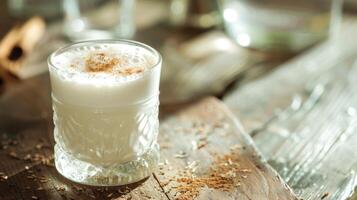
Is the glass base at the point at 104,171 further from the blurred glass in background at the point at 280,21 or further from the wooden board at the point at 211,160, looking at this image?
the blurred glass in background at the point at 280,21

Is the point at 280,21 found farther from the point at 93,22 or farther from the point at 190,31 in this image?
the point at 93,22

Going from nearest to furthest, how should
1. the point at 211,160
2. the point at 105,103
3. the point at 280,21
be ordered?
the point at 105,103
the point at 211,160
the point at 280,21

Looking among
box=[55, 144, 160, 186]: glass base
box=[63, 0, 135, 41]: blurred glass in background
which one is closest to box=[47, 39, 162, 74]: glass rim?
box=[55, 144, 160, 186]: glass base

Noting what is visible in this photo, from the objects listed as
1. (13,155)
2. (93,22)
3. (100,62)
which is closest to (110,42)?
(100,62)

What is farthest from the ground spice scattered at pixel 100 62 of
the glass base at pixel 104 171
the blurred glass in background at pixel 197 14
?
the blurred glass in background at pixel 197 14

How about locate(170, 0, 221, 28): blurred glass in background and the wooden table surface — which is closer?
the wooden table surface

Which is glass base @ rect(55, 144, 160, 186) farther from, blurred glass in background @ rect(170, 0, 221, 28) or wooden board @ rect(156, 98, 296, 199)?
blurred glass in background @ rect(170, 0, 221, 28)
